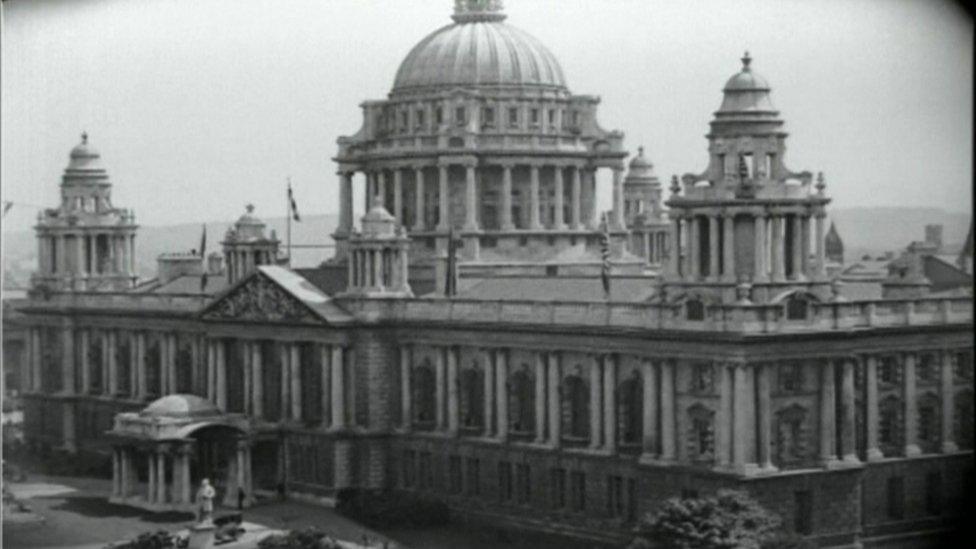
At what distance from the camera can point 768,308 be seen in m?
65.5

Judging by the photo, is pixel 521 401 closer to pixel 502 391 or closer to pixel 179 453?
pixel 502 391

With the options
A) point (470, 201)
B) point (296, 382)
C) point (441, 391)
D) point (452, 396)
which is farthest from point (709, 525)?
point (470, 201)

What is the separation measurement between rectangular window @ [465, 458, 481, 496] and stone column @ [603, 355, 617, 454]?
6663 millimetres

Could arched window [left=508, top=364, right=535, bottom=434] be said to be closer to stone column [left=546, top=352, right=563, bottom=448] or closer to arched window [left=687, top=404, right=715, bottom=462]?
stone column [left=546, top=352, right=563, bottom=448]

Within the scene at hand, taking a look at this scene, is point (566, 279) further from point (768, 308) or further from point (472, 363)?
point (768, 308)

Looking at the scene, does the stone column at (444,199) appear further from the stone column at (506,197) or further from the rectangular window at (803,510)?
the rectangular window at (803,510)

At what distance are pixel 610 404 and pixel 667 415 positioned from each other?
11.7ft

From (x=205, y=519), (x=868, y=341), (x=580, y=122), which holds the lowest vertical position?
(x=205, y=519)

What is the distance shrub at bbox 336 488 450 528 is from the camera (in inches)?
2960

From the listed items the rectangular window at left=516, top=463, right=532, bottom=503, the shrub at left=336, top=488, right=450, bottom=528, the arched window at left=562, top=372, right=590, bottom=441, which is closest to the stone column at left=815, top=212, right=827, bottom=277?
the arched window at left=562, top=372, right=590, bottom=441

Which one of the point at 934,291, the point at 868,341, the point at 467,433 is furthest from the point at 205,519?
the point at 934,291

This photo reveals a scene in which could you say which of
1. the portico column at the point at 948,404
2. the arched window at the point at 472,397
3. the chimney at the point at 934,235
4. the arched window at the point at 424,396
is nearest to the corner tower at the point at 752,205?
the chimney at the point at 934,235

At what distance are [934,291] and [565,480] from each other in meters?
14.8

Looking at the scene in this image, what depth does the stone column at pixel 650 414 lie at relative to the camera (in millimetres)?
68500
